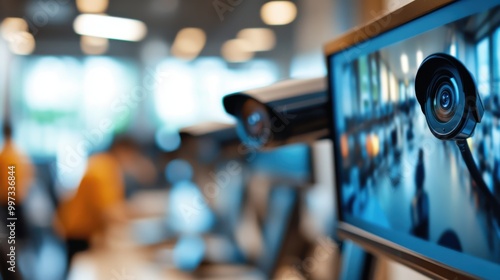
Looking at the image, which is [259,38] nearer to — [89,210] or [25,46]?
[89,210]

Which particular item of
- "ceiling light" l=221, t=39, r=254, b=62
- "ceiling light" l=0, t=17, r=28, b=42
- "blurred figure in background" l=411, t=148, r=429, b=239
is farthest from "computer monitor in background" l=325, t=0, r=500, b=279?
"ceiling light" l=0, t=17, r=28, b=42

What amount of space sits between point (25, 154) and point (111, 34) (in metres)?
1.68

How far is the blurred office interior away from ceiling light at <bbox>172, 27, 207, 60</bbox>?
0.02 metres

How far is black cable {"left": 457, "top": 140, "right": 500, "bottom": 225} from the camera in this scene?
84 centimetres

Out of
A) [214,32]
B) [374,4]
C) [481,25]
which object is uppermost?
[214,32]

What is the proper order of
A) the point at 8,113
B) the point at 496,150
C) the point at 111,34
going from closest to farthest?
the point at 496,150
the point at 8,113
the point at 111,34

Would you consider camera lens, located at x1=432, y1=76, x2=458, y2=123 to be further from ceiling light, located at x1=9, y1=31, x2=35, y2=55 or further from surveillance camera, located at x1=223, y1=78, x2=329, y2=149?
ceiling light, located at x1=9, y1=31, x2=35, y2=55

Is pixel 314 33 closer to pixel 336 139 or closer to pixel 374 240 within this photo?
pixel 336 139

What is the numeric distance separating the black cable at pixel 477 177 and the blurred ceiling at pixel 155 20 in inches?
116

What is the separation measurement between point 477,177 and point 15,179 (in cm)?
254

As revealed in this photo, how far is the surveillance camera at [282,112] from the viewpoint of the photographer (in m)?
1.43

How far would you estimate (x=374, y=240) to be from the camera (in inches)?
49.5

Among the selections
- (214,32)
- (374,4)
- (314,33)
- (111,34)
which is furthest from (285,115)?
(111,34)

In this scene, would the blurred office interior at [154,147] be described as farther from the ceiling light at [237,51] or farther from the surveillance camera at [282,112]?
the surveillance camera at [282,112]
